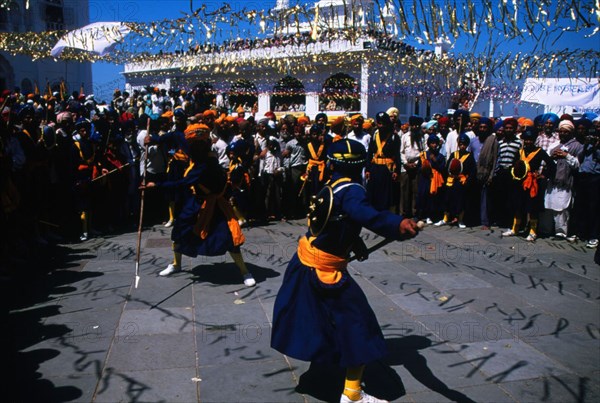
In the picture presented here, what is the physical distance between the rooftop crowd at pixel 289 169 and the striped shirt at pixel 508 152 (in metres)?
0.02

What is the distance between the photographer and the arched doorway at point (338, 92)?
93.6ft

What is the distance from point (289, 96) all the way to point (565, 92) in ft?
75.6

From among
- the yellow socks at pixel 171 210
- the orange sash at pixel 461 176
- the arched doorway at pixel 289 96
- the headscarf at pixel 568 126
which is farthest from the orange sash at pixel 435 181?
the arched doorway at pixel 289 96

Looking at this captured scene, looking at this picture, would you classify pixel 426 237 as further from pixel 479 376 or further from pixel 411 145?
pixel 479 376

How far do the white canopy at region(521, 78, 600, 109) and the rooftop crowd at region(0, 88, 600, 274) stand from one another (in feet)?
11.9

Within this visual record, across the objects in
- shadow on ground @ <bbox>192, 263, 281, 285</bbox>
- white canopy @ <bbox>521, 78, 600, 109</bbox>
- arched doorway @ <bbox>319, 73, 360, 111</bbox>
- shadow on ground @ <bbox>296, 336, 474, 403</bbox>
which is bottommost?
shadow on ground @ <bbox>296, 336, 474, 403</bbox>

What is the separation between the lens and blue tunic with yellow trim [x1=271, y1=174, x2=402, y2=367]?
3.15m

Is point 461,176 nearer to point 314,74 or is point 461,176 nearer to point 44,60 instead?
point 314,74

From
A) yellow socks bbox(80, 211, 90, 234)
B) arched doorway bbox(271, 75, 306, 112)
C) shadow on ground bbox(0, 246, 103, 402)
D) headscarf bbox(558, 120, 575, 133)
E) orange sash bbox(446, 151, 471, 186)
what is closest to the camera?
shadow on ground bbox(0, 246, 103, 402)

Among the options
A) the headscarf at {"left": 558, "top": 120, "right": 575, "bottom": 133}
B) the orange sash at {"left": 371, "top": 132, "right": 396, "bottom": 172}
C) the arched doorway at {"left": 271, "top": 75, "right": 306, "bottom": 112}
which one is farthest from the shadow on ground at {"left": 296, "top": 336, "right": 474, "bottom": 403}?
the arched doorway at {"left": 271, "top": 75, "right": 306, "bottom": 112}

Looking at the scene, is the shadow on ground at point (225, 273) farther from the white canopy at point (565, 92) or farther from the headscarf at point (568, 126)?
the white canopy at point (565, 92)

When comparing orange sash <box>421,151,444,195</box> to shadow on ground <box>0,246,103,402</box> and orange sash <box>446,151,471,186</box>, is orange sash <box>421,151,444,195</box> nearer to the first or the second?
orange sash <box>446,151,471,186</box>

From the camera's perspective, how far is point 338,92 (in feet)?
93.0

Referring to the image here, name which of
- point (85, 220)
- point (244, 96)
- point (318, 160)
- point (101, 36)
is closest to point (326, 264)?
point (85, 220)
